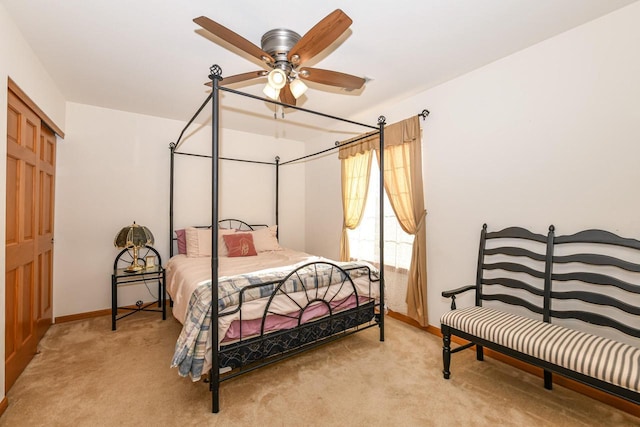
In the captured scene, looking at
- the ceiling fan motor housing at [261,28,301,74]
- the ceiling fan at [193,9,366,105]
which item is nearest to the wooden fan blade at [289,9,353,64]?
the ceiling fan at [193,9,366,105]

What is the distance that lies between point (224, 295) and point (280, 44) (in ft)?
5.74

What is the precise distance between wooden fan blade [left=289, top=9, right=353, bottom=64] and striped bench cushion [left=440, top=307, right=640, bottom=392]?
210cm

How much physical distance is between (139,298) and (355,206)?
303cm

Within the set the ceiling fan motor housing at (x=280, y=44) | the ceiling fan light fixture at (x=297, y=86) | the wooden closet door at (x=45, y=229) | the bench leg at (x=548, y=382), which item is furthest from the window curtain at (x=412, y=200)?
the wooden closet door at (x=45, y=229)

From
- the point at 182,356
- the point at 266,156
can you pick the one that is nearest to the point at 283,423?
the point at 182,356

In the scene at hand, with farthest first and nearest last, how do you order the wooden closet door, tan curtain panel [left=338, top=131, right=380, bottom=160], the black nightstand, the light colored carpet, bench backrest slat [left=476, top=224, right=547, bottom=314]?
tan curtain panel [left=338, top=131, right=380, bottom=160], the black nightstand, the wooden closet door, bench backrest slat [left=476, top=224, right=547, bottom=314], the light colored carpet

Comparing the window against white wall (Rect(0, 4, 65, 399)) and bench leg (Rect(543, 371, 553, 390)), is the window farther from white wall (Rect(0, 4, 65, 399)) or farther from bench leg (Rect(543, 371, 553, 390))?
white wall (Rect(0, 4, 65, 399))

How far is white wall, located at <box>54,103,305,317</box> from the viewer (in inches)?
132

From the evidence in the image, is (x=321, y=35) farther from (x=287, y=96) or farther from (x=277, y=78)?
(x=287, y=96)

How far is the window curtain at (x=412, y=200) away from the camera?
3041mm

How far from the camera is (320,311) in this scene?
244cm

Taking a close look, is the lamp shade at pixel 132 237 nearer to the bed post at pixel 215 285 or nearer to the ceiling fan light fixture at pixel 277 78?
the bed post at pixel 215 285

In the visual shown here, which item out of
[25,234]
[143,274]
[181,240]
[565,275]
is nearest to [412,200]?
[565,275]

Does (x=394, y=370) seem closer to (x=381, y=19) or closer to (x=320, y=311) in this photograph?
(x=320, y=311)
